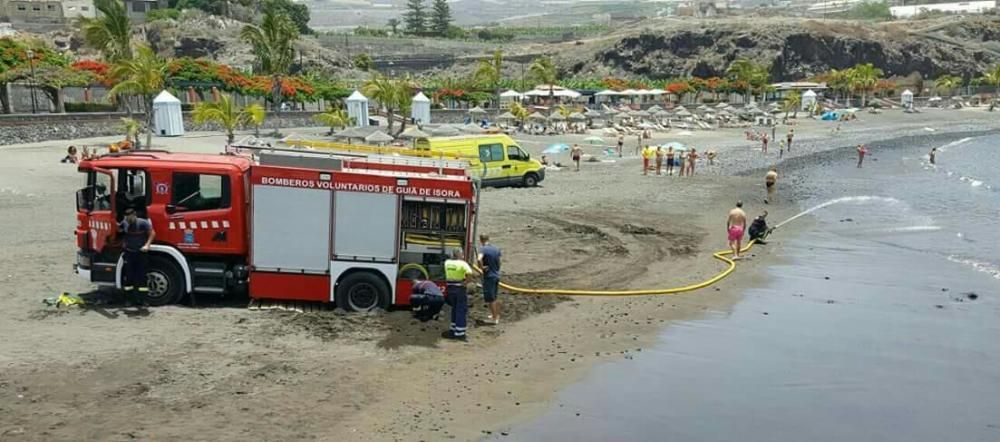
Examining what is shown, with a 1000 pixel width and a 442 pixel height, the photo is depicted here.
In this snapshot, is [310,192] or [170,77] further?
[170,77]

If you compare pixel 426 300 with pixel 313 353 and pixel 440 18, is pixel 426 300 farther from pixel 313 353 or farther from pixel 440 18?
pixel 440 18

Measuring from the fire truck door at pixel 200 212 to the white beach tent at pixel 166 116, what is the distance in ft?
117

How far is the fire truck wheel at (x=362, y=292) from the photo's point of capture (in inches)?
548

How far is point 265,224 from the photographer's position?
13.7 meters

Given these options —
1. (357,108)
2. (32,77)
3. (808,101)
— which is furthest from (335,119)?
(808,101)

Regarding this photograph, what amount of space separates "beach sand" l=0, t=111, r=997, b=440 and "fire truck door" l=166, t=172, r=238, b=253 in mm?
1060

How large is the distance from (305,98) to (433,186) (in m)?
51.0

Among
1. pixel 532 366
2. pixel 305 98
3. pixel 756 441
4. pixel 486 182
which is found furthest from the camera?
pixel 305 98

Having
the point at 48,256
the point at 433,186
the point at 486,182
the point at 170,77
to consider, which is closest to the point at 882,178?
the point at 486,182

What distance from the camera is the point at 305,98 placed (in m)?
62.7

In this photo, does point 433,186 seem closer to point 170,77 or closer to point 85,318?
point 85,318

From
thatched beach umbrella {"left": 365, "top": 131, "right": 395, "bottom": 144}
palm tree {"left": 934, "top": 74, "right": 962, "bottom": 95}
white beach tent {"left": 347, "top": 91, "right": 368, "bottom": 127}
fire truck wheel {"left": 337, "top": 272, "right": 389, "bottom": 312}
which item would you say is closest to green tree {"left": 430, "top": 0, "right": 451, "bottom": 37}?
palm tree {"left": 934, "top": 74, "right": 962, "bottom": 95}

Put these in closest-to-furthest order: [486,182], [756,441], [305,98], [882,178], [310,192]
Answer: [756,441]
[310,192]
[486,182]
[882,178]
[305,98]

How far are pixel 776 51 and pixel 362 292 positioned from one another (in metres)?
126
